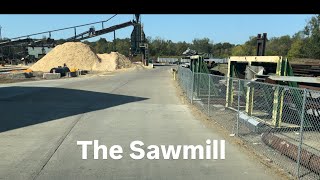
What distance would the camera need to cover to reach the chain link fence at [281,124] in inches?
261

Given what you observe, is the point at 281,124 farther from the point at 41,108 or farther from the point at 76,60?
the point at 76,60

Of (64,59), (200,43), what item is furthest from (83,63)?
(200,43)

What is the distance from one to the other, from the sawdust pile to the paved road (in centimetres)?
5067

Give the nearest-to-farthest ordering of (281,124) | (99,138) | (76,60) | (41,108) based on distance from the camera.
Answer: (99,138)
(281,124)
(41,108)
(76,60)

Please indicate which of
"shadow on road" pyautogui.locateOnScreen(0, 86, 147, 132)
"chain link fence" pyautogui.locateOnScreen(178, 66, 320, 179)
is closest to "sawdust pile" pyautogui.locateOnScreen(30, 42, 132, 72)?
"shadow on road" pyautogui.locateOnScreen(0, 86, 147, 132)

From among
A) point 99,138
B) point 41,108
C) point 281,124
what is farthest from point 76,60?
point 281,124

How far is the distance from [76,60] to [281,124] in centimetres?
6106

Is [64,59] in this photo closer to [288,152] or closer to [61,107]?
[61,107]

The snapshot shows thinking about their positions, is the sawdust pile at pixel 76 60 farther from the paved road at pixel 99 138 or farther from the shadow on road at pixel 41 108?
the paved road at pixel 99 138

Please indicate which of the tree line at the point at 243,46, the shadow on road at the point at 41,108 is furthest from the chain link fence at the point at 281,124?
the tree line at the point at 243,46

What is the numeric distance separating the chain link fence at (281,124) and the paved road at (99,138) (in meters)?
0.63

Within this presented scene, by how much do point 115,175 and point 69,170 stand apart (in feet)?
2.87

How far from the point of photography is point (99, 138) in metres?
9.38

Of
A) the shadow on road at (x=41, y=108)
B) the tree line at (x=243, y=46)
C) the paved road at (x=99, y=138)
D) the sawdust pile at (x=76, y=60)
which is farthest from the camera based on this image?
the tree line at (x=243, y=46)
